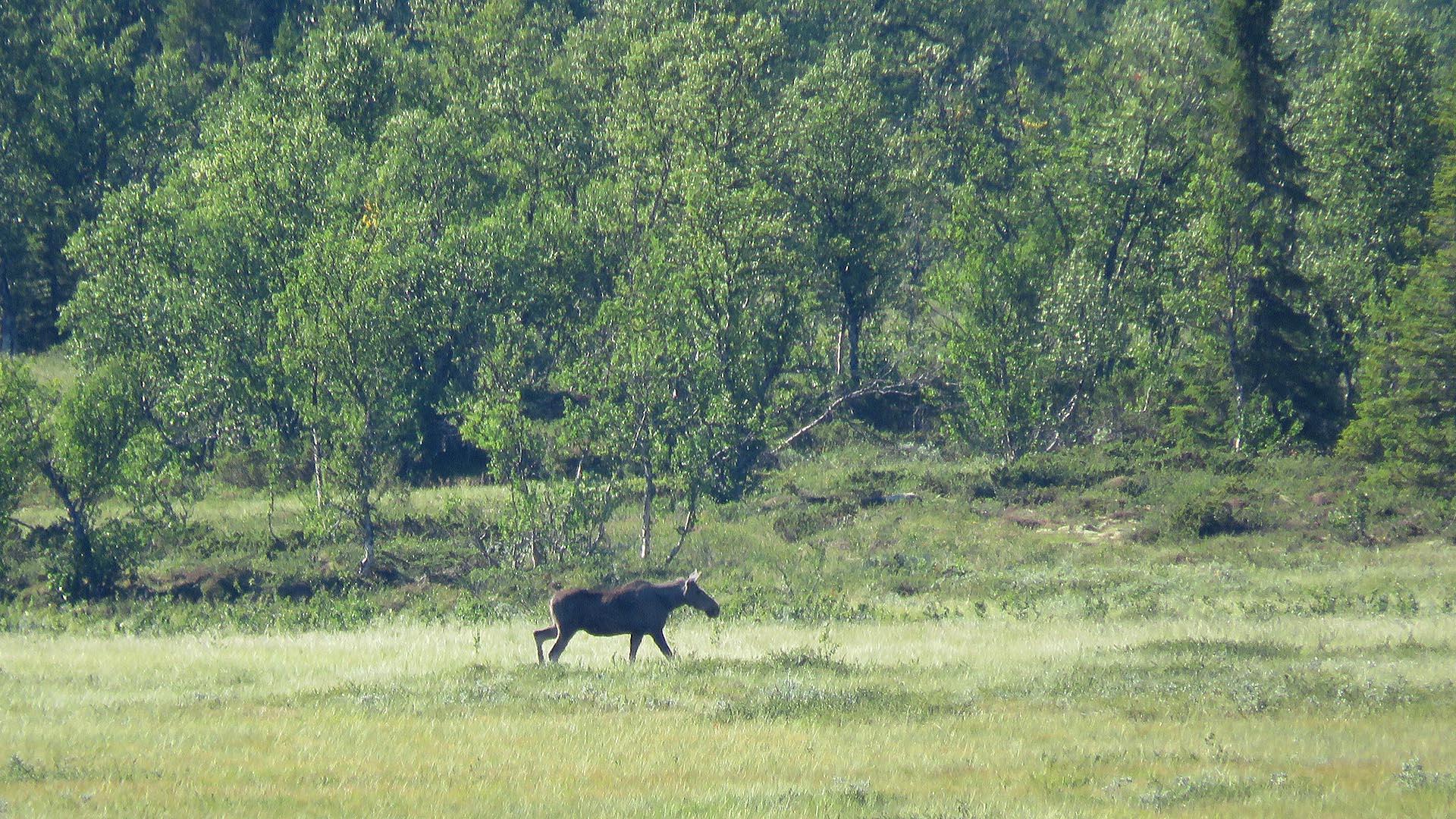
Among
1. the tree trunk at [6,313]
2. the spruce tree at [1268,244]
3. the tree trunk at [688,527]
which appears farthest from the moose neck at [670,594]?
the tree trunk at [6,313]

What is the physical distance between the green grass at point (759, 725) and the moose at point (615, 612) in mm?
485

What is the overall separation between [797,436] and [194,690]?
33.0 m

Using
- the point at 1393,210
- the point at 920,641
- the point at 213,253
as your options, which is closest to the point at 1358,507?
the point at 1393,210

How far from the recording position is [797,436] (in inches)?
1917

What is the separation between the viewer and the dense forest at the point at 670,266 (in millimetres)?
33875

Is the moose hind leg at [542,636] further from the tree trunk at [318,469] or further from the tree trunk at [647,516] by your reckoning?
the tree trunk at [318,469]

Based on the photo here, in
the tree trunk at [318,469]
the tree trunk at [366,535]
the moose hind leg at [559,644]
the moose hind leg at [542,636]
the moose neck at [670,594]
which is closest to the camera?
the moose hind leg at [559,644]

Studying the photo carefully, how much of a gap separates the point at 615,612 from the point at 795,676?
2905mm

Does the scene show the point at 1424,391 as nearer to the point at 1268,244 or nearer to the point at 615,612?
the point at 1268,244

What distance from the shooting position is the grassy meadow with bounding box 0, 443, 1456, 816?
39.4 feet

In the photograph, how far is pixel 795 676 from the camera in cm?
1741

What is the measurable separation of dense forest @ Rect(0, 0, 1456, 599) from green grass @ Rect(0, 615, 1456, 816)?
497 inches

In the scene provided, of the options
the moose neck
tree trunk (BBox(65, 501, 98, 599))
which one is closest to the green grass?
the moose neck

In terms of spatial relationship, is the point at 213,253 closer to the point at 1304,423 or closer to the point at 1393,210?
the point at 1304,423
